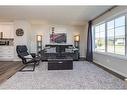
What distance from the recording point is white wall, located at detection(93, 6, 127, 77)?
5145mm

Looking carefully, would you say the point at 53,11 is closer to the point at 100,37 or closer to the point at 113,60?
the point at 100,37

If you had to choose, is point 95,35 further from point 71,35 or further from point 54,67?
point 54,67

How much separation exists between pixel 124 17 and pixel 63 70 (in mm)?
2811

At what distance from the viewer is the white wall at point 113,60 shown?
514cm

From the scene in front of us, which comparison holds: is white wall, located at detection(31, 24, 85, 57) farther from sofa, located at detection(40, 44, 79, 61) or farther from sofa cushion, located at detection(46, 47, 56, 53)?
sofa cushion, located at detection(46, 47, 56, 53)

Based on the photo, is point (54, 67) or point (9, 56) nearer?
point (54, 67)

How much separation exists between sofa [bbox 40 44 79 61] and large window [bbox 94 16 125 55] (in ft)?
5.62

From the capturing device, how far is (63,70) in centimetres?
627

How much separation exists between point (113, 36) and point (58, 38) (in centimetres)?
545

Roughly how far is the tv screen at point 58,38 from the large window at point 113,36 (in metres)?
3.48

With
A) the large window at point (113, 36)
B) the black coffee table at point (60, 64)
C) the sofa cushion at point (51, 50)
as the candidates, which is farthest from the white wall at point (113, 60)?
the sofa cushion at point (51, 50)

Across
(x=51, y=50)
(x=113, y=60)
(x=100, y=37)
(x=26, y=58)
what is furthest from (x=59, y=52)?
(x=113, y=60)

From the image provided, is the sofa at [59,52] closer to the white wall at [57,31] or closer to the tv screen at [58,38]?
the tv screen at [58,38]
